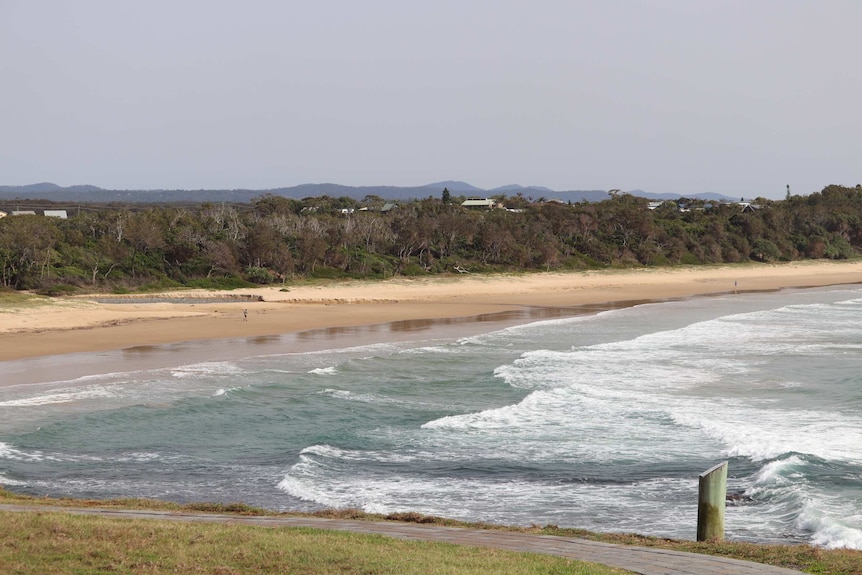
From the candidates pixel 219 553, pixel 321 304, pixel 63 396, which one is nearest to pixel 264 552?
pixel 219 553

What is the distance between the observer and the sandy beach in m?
33.9

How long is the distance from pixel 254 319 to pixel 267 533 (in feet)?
98.8

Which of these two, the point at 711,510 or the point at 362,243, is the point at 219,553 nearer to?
the point at 711,510

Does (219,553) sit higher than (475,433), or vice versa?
(219,553)

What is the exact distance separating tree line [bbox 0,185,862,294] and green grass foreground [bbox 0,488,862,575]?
4070 cm

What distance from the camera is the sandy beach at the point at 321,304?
111ft

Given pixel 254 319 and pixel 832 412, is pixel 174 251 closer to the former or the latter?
pixel 254 319

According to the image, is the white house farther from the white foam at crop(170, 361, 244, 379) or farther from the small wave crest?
the small wave crest

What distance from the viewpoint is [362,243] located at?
64.9 meters

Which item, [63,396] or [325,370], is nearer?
[63,396]

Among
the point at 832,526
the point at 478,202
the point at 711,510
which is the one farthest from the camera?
the point at 478,202

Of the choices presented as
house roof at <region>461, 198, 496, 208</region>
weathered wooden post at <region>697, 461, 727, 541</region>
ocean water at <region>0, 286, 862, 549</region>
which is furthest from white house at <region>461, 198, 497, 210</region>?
weathered wooden post at <region>697, 461, 727, 541</region>

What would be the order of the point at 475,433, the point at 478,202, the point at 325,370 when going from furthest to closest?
the point at 478,202 → the point at 325,370 → the point at 475,433

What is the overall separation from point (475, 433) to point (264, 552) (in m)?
10.1
